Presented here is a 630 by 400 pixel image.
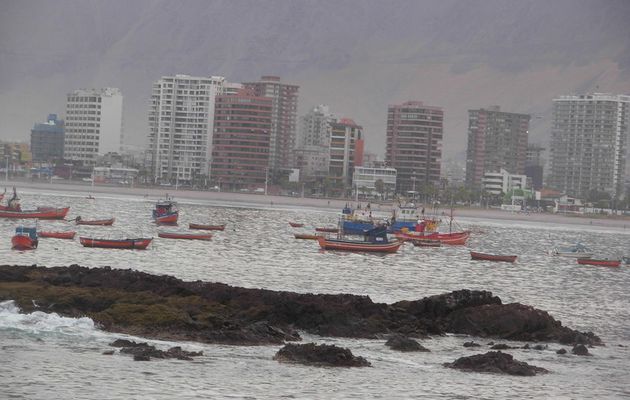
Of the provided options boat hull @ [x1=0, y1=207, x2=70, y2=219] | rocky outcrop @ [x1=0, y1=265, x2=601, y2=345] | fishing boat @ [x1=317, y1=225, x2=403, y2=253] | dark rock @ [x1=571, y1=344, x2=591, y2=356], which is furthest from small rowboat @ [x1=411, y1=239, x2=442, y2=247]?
dark rock @ [x1=571, y1=344, x2=591, y2=356]

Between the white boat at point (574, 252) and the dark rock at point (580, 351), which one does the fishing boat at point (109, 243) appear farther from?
the dark rock at point (580, 351)

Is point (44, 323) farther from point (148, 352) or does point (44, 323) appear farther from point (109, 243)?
point (109, 243)

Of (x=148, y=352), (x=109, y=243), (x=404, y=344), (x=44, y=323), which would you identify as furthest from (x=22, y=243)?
(x=148, y=352)

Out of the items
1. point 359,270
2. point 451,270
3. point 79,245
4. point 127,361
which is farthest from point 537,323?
point 79,245

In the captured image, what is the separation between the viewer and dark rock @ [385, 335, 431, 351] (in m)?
46.3

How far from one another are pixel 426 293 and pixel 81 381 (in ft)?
112

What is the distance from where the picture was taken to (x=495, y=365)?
143 ft

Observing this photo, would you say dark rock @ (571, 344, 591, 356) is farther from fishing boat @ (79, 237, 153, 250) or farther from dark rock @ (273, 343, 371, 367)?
fishing boat @ (79, 237, 153, 250)

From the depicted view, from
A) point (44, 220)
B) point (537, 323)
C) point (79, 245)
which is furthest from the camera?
point (44, 220)

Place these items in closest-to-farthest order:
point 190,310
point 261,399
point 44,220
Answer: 1. point 261,399
2. point 190,310
3. point 44,220

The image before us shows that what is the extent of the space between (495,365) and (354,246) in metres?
60.9

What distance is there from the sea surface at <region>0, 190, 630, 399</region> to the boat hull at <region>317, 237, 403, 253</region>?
99 cm

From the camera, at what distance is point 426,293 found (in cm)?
6975

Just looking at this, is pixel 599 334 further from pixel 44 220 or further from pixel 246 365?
pixel 44 220
